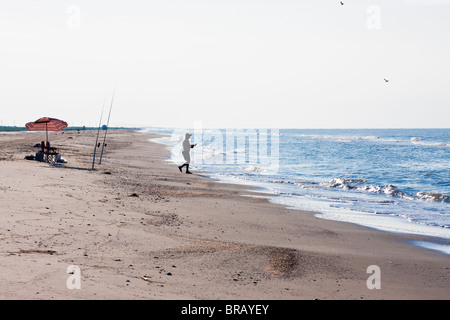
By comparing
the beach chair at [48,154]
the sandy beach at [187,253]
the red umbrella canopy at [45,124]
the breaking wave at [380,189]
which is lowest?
the breaking wave at [380,189]

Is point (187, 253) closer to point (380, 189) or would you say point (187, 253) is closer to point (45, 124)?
point (380, 189)

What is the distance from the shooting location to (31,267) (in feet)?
18.1

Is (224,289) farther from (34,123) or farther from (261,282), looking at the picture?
(34,123)

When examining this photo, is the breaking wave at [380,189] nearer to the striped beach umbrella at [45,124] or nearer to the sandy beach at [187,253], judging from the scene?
the sandy beach at [187,253]

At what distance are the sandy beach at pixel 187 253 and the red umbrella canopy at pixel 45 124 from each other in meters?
11.1

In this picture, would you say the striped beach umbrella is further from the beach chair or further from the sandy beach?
the sandy beach

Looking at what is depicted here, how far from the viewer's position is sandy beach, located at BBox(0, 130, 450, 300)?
216 inches

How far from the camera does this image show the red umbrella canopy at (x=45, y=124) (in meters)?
22.5

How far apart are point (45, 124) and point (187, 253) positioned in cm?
1834

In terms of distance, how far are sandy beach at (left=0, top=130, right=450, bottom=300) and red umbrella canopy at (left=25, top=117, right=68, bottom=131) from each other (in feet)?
36.6

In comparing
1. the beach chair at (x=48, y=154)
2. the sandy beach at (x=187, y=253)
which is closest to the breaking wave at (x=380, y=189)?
the sandy beach at (x=187, y=253)

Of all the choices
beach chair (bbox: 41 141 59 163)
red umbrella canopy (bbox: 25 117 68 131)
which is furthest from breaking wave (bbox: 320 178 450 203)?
red umbrella canopy (bbox: 25 117 68 131)

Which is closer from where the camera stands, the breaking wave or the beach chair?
the breaking wave

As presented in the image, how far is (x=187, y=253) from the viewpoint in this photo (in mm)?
7199
